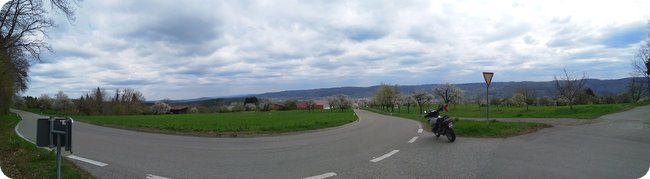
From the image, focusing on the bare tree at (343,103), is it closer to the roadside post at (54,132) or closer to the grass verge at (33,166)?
the grass verge at (33,166)

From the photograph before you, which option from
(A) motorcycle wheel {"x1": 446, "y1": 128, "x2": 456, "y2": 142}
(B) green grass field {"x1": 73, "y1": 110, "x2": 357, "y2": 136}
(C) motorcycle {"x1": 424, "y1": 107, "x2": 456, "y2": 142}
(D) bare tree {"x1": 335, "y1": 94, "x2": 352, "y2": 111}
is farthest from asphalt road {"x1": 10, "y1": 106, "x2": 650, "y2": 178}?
(D) bare tree {"x1": 335, "y1": 94, "x2": 352, "y2": 111}

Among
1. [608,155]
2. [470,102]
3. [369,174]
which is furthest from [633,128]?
[470,102]

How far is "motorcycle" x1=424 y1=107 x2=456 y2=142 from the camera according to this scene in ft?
39.1

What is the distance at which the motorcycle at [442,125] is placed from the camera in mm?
11930

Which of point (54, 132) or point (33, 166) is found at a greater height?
point (54, 132)

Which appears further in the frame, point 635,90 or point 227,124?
point 635,90

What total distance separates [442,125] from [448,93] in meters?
70.3

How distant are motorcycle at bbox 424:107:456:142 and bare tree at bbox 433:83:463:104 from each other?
222 feet

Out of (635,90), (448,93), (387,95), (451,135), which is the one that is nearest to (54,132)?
(451,135)

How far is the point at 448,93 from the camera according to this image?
260 ft

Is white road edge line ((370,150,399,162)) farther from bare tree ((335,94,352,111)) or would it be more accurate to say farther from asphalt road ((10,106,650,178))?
bare tree ((335,94,352,111))

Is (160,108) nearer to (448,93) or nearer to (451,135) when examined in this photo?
Result: (448,93)

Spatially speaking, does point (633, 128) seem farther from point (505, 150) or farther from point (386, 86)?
point (386, 86)

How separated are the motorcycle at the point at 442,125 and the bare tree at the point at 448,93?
67.8 meters
